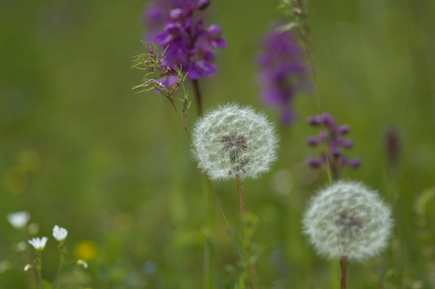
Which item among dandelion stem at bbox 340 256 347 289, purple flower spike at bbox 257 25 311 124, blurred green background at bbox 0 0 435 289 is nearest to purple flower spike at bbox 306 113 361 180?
blurred green background at bbox 0 0 435 289

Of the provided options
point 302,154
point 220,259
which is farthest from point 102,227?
point 302,154

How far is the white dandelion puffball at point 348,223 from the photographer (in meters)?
1.78

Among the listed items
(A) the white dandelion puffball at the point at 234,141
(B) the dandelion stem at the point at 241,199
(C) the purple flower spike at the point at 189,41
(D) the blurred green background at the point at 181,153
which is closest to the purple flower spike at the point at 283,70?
(D) the blurred green background at the point at 181,153

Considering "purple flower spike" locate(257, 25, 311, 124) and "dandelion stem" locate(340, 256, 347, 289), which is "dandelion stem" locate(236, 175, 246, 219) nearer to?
"dandelion stem" locate(340, 256, 347, 289)

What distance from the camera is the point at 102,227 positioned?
3.71 m

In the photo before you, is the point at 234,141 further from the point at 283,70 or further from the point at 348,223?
the point at 283,70

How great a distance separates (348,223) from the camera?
1.81m

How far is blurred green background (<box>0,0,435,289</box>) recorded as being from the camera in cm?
283

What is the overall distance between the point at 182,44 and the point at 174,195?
5.08 ft

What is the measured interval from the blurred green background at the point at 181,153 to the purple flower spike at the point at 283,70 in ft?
1.27

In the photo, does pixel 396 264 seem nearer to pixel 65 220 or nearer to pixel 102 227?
pixel 102 227

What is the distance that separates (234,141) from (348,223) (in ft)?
1.51

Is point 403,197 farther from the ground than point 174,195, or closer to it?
closer to it

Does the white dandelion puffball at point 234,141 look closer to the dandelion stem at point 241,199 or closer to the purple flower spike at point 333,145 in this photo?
the dandelion stem at point 241,199
